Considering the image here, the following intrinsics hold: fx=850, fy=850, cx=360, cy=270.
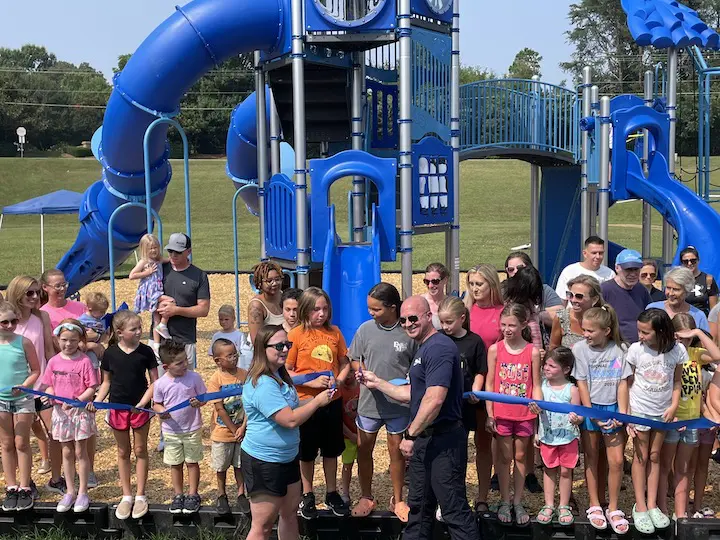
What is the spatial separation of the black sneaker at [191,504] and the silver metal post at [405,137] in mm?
4457

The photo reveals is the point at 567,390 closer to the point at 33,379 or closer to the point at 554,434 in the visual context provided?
the point at 554,434

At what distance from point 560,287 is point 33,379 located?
4158 millimetres

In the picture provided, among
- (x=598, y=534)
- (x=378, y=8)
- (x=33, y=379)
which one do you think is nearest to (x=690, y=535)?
(x=598, y=534)

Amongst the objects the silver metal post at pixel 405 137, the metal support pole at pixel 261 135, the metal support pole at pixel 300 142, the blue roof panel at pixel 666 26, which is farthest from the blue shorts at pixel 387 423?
the blue roof panel at pixel 666 26

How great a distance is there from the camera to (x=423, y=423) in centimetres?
455

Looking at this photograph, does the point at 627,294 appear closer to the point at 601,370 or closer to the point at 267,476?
the point at 601,370

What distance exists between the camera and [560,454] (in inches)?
210

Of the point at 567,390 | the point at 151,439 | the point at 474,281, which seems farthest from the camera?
the point at 151,439

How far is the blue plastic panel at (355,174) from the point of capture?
966 centimetres

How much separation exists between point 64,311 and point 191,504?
87.6 inches

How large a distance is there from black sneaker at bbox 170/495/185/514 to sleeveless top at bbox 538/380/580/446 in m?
2.36

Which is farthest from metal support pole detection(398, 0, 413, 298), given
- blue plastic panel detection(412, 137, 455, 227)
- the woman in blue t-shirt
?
the woman in blue t-shirt

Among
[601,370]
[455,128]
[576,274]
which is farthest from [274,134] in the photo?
[601,370]

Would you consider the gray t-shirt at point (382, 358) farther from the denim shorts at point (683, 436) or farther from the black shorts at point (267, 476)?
the denim shorts at point (683, 436)
